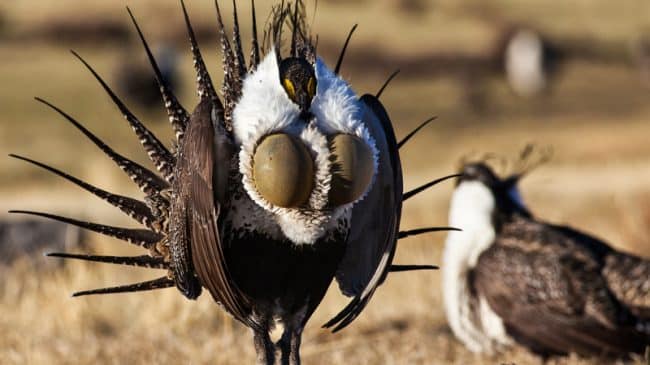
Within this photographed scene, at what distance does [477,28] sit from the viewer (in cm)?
3238

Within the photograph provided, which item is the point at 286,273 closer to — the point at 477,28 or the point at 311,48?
the point at 311,48

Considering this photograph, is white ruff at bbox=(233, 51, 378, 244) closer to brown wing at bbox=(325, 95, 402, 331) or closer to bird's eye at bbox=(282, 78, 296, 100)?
bird's eye at bbox=(282, 78, 296, 100)

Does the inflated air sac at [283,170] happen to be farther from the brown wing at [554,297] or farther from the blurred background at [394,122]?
the brown wing at [554,297]

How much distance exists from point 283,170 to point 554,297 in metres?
2.47

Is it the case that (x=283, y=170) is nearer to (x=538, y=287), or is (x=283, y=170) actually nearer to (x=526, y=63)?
(x=538, y=287)

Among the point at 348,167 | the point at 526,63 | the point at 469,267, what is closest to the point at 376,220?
the point at 348,167

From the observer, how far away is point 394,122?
958 inches

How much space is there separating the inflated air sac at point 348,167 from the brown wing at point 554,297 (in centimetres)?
227

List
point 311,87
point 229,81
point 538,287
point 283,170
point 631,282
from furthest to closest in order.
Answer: point 538,287 → point 631,282 → point 229,81 → point 311,87 → point 283,170

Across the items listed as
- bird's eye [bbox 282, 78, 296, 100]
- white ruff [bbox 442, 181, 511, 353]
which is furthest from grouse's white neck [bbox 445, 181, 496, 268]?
bird's eye [bbox 282, 78, 296, 100]

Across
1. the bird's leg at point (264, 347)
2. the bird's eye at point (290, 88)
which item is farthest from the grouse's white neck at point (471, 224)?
the bird's eye at point (290, 88)

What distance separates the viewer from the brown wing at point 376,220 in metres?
3.72

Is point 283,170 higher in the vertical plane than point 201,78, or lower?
lower

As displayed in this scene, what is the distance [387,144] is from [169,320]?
275 centimetres
